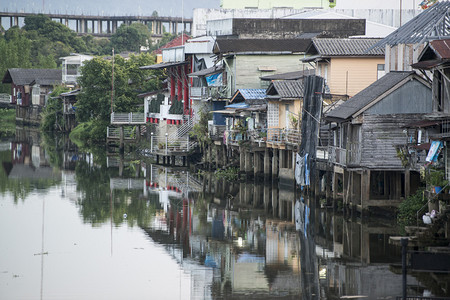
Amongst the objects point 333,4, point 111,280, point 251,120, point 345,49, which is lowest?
point 111,280

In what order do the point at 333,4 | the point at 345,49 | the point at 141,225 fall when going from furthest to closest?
the point at 333,4 → the point at 345,49 → the point at 141,225

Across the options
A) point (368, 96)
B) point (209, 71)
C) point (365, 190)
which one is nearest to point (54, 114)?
point (209, 71)

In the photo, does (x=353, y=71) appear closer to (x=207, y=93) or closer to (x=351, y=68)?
(x=351, y=68)

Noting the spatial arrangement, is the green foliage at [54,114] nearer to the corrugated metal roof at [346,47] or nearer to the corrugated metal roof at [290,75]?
the corrugated metal roof at [290,75]

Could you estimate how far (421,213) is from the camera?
33.1m

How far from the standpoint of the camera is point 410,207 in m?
33.8

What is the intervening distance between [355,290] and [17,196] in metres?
25.7

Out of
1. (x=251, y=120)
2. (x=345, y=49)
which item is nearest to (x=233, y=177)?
(x=251, y=120)

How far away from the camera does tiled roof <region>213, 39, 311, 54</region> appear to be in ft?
192

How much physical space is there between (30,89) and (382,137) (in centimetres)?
8334

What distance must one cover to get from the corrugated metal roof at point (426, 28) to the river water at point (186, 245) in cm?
840

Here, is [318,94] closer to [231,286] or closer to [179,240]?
[179,240]

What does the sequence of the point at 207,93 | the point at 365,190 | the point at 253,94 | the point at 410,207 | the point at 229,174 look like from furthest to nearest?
the point at 207,93, the point at 253,94, the point at 229,174, the point at 365,190, the point at 410,207

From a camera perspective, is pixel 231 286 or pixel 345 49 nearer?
pixel 231 286
